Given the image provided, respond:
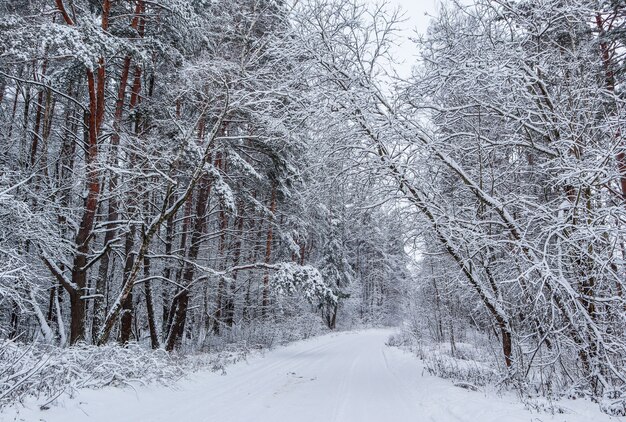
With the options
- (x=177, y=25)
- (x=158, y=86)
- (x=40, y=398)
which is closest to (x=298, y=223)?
(x=158, y=86)

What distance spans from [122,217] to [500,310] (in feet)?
31.8

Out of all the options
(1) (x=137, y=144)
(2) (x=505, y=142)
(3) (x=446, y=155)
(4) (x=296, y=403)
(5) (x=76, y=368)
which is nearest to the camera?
(5) (x=76, y=368)

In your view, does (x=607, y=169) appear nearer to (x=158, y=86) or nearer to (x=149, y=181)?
(x=149, y=181)

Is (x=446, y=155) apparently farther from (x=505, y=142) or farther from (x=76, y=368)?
(x=76, y=368)

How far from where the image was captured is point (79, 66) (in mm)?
9742

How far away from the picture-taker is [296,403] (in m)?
6.23

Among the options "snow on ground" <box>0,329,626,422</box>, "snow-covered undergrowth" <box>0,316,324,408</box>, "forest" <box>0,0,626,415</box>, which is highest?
"forest" <box>0,0,626,415</box>

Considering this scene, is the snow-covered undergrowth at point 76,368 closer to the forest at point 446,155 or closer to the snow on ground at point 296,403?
the forest at point 446,155

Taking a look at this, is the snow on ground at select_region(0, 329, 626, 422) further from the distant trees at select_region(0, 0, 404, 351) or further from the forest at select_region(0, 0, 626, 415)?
the distant trees at select_region(0, 0, 404, 351)

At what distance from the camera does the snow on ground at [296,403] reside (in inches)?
190

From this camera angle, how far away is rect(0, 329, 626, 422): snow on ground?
15.8ft

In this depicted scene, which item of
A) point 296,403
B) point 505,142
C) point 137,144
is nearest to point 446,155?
point 505,142

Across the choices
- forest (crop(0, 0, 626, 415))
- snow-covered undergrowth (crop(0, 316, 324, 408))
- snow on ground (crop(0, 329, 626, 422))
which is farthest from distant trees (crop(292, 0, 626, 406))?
snow-covered undergrowth (crop(0, 316, 324, 408))

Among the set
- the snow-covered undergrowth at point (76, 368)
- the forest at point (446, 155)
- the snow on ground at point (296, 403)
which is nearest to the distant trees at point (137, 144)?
the forest at point (446, 155)
